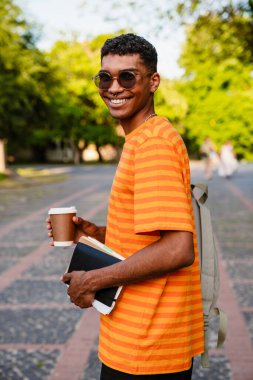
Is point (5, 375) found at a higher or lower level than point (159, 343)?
lower

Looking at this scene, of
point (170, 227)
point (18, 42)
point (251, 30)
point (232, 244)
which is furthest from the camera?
point (18, 42)

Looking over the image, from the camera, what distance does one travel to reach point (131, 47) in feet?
5.97

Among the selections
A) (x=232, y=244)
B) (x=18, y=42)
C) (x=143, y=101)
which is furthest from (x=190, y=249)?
(x=18, y=42)

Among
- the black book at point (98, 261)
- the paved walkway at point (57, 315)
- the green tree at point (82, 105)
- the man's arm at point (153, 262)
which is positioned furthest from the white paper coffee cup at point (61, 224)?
the green tree at point (82, 105)

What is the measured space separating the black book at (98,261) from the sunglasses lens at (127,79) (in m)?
0.51

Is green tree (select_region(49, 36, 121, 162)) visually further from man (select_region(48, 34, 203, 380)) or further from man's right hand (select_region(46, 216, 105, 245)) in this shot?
man (select_region(48, 34, 203, 380))

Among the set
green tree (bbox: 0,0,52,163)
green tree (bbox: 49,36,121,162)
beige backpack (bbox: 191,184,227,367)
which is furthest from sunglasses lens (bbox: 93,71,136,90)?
green tree (bbox: 49,36,121,162)

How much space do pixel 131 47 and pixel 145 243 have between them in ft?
1.99

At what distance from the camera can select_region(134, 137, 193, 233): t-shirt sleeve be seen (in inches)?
65.8

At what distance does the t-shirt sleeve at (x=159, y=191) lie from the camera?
1672mm

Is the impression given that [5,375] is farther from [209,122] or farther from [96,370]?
[209,122]

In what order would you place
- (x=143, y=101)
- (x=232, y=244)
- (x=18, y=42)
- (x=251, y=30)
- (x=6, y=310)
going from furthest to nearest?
(x=18, y=42) < (x=251, y=30) < (x=232, y=244) < (x=6, y=310) < (x=143, y=101)

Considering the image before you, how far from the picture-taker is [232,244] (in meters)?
8.97

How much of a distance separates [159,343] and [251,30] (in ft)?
44.2
